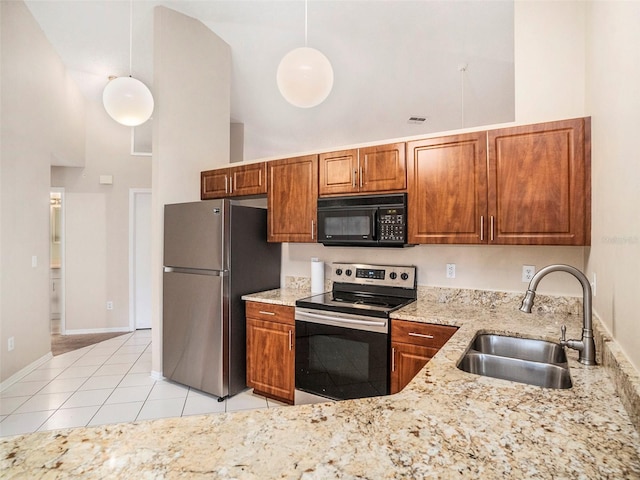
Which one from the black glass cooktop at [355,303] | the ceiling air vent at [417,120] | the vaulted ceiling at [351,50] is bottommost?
the black glass cooktop at [355,303]

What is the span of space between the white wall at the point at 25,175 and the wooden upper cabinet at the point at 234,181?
5.61ft

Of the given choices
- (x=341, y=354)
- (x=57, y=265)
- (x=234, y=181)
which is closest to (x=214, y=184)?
(x=234, y=181)

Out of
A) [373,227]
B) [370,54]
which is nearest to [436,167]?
[373,227]

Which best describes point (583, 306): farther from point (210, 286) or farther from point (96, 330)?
point (96, 330)

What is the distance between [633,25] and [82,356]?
205 inches

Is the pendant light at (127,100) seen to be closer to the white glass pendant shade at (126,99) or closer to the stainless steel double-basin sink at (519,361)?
the white glass pendant shade at (126,99)

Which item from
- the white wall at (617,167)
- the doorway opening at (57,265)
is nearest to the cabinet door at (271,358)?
the white wall at (617,167)

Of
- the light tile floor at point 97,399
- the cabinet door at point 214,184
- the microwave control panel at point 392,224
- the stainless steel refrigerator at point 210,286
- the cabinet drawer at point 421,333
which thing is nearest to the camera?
the cabinet drawer at point 421,333

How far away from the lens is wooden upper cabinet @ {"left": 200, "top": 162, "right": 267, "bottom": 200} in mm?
3207

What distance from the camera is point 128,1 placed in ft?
10.4

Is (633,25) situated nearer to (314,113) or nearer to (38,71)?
(314,113)

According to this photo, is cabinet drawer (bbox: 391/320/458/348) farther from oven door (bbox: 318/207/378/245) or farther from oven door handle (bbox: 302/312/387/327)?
oven door (bbox: 318/207/378/245)

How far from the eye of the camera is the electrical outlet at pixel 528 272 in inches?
94.5

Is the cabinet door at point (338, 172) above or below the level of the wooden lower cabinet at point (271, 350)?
above
